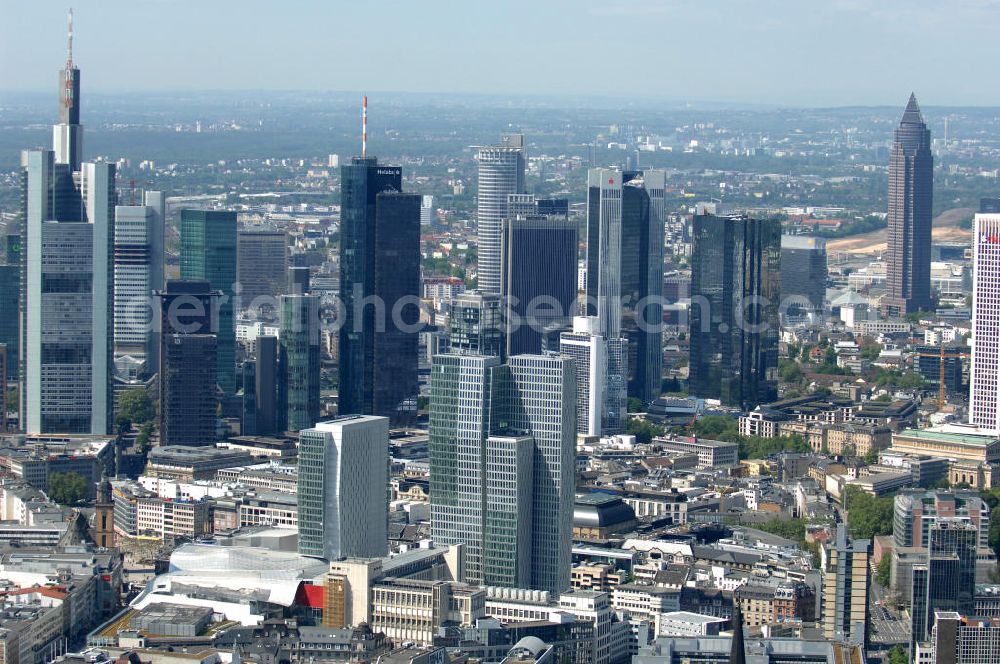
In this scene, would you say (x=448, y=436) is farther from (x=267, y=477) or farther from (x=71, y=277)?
(x=71, y=277)

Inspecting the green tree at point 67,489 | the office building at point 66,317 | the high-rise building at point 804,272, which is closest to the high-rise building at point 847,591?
the green tree at point 67,489

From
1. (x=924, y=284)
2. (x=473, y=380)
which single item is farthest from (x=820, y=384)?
(x=473, y=380)

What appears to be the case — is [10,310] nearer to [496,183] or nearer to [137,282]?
[137,282]

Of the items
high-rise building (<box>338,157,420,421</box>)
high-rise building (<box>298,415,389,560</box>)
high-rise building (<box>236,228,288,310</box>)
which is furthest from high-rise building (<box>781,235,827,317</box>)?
high-rise building (<box>298,415,389,560</box>)

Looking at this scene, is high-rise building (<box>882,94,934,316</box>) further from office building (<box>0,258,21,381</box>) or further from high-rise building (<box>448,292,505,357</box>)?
high-rise building (<box>448,292,505,357</box>)

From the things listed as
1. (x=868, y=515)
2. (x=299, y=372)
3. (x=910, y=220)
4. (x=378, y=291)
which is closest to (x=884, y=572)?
(x=868, y=515)
